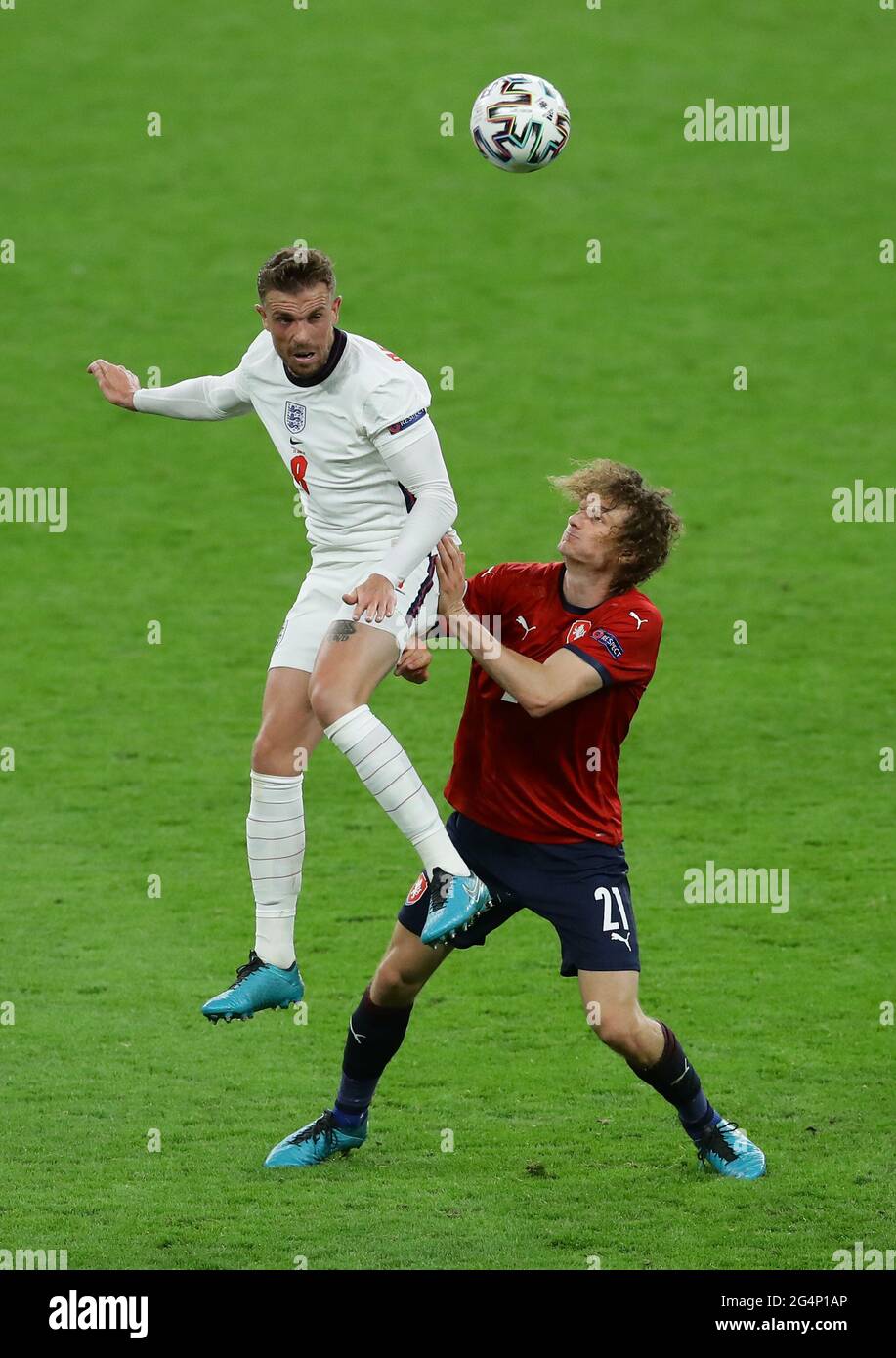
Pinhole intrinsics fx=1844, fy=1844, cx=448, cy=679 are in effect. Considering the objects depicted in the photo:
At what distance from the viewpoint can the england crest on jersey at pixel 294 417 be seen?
6.48 m

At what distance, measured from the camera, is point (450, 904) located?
6324 mm

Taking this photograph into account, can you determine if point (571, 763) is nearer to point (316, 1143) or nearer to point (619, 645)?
point (619, 645)

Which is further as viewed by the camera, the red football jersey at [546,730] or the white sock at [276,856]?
the red football jersey at [546,730]

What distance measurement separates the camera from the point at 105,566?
664 inches

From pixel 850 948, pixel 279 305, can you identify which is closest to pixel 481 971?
pixel 850 948

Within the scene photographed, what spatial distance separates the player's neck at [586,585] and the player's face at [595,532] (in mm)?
79

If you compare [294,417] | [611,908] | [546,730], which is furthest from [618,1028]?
[294,417]

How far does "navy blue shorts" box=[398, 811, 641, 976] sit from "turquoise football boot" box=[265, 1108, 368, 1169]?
1.03m

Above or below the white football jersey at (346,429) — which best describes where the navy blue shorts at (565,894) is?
below

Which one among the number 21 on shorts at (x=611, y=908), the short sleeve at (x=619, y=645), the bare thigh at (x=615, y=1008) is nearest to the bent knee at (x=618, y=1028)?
the bare thigh at (x=615, y=1008)

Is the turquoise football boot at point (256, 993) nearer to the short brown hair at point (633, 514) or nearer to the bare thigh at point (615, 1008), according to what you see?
the bare thigh at point (615, 1008)

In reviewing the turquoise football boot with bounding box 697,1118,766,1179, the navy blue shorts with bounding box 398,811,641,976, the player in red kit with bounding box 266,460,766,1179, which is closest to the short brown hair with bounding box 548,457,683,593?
the player in red kit with bounding box 266,460,766,1179

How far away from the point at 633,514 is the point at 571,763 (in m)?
0.95

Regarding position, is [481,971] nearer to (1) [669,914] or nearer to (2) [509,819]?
(1) [669,914]
